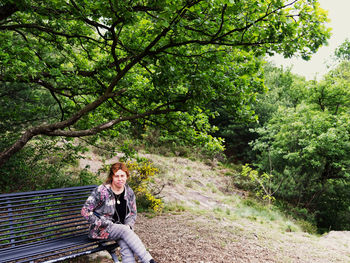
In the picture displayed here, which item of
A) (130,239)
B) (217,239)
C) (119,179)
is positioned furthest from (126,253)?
(217,239)

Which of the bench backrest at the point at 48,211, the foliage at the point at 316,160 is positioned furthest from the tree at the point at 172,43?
the foliage at the point at 316,160

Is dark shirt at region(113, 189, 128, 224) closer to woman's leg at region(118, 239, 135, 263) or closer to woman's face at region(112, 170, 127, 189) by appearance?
woman's face at region(112, 170, 127, 189)

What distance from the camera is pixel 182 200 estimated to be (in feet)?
25.6

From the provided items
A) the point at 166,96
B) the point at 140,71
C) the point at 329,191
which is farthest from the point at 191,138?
the point at 329,191

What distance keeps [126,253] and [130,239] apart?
17 centimetres

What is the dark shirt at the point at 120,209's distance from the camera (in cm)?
304

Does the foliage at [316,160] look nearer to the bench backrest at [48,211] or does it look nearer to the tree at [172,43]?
the tree at [172,43]

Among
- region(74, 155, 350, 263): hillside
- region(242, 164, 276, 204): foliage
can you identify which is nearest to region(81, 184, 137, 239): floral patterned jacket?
region(74, 155, 350, 263): hillside

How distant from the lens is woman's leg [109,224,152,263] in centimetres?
273

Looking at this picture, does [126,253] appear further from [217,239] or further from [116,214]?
[217,239]

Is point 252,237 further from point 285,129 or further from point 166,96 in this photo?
point 285,129

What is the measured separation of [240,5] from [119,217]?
2970 millimetres

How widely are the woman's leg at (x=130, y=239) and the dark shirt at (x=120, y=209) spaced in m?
0.17

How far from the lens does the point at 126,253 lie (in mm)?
2771
